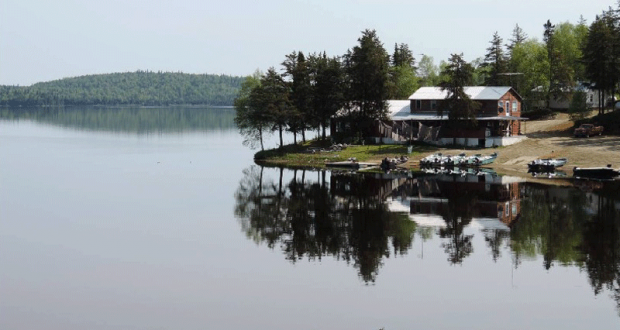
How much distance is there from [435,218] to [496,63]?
74065mm

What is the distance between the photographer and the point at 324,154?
96000 mm

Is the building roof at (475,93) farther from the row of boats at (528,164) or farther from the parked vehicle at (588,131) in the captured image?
the row of boats at (528,164)

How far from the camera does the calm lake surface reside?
1357 inches

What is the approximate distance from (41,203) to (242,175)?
24.6 metres

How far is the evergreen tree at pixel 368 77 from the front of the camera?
314 ft

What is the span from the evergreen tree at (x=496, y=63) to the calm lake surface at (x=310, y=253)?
153 ft

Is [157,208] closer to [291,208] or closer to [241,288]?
[291,208]

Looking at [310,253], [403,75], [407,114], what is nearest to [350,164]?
[407,114]

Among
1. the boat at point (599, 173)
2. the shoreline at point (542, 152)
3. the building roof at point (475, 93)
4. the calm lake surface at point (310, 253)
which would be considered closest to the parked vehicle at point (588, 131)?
the shoreline at point (542, 152)

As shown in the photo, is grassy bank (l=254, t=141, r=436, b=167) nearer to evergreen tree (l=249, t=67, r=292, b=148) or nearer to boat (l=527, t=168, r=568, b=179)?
evergreen tree (l=249, t=67, r=292, b=148)

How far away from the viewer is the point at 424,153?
302 feet

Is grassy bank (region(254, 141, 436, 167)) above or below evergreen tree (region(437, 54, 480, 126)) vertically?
below

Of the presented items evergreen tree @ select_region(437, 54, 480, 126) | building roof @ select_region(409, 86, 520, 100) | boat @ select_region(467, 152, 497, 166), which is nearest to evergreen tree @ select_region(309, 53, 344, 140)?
building roof @ select_region(409, 86, 520, 100)

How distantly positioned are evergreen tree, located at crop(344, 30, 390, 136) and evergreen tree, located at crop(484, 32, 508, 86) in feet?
97.1
